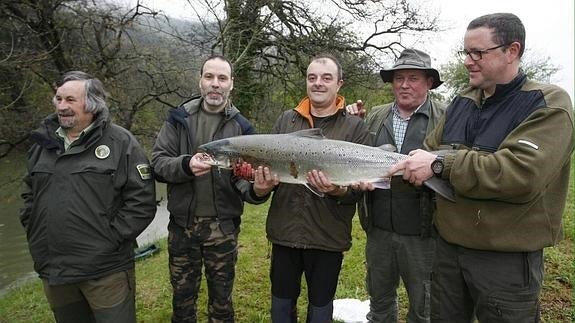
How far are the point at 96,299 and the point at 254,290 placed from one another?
2732 millimetres

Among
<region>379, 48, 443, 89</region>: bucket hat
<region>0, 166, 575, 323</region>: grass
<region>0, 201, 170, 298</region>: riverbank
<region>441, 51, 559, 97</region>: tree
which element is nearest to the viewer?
<region>379, 48, 443, 89</region>: bucket hat

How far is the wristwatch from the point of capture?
2988 millimetres

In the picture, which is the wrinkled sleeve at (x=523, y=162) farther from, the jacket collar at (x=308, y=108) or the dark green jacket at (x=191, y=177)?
the dark green jacket at (x=191, y=177)

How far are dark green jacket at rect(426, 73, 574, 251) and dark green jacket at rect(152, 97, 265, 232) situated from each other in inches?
72.5

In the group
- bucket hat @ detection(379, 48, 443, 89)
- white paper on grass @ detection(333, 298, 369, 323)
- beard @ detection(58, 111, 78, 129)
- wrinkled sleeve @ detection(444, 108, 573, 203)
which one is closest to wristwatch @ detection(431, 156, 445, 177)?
wrinkled sleeve @ detection(444, 108, 573, 203)

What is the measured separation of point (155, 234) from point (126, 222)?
9841 mm

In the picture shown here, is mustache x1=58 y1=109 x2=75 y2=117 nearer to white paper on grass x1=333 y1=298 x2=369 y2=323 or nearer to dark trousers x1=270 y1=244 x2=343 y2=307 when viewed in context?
dark trousers x1=270 y1=244 x2=343 y2=307

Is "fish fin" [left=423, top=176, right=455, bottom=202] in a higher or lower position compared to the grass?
higher

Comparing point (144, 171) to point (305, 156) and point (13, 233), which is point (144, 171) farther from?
point (13, 233)

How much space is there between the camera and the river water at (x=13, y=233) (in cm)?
1021

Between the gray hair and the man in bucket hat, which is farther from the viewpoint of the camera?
the man in bucket hat

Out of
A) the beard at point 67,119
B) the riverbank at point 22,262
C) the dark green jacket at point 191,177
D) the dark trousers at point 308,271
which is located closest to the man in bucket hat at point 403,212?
the dark trousers at point 308,271

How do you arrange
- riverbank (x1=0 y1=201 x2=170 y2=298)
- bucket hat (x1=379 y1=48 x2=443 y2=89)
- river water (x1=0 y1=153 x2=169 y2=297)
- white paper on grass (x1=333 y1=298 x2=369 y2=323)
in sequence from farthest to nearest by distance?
river water (x1=0 y1=153 x2=169 y2=297) < riverbank (x1=0 y1=201 x2=170 y2=298) < white paper on grass (x1=333 y1=298 x2=369 y2=323) < bucket hat (x1=379 y1=48 x2=443 y2=89)

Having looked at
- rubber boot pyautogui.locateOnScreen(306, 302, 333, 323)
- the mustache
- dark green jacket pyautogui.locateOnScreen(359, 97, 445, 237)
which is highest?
the mustache
